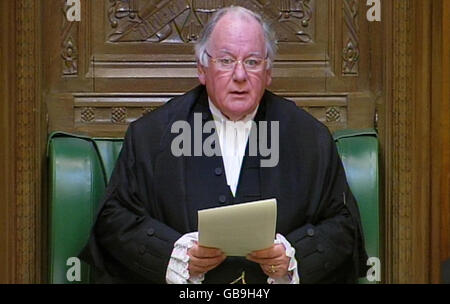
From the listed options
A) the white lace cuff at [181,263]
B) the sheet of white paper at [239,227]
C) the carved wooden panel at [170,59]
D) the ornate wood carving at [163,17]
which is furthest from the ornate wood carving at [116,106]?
the sheet of white paper at [239,227]

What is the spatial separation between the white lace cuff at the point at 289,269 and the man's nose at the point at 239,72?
21.7 inches

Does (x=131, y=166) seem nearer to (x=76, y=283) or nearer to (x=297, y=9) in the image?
(x=76, y=283)

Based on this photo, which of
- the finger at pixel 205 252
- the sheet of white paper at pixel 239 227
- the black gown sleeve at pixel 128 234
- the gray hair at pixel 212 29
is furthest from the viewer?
the gray hair at pixel 212 29

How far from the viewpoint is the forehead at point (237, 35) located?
3.89 meters

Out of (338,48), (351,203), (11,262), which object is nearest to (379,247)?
(351,203)

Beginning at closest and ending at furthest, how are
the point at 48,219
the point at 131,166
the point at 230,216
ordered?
the point at 230,216 → the point at 131,166 → the point at 48,219

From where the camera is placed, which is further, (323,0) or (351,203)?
(323,0)

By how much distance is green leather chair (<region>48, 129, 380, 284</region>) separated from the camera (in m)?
4.09

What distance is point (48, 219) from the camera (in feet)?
14.0

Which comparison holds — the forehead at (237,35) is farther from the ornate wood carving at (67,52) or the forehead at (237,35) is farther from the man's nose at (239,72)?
the ornate wood carving at (67,52)

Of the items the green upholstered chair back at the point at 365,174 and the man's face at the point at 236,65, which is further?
the green upholstered chair back at the point at 365,174

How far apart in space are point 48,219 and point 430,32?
63.0 inches

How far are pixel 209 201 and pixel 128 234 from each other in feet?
0.99

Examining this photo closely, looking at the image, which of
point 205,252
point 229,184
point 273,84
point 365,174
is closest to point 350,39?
point 273,84
